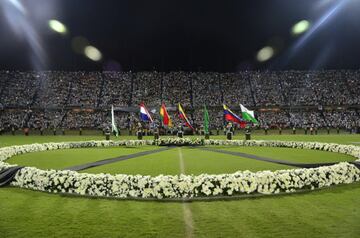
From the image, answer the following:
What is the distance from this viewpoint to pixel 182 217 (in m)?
7.96

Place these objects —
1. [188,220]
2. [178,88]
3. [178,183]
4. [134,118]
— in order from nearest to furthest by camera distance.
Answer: [188,220] < [178,183] < [134,118] < [178,88]

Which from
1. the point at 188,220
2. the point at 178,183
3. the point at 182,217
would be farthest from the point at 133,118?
the point at 188,220

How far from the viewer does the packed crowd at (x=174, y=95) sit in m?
61.8

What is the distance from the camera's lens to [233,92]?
67.7 metres

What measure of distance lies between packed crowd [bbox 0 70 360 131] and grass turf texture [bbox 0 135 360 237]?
50721 millimetres

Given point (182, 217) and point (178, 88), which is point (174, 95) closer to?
point (178, 88)

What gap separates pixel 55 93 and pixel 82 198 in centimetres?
6023

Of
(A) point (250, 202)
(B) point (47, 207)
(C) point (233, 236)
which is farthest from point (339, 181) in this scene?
(B) point (47, 207)

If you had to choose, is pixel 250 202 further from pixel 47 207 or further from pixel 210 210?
pixel 47 207

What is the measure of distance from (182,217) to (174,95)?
59.2 m

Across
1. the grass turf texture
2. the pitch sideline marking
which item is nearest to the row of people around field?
the grass turf texture

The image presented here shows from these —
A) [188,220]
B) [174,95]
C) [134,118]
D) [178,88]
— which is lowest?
[188,220]

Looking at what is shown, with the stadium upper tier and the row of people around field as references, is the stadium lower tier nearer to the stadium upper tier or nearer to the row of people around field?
the row of people around field

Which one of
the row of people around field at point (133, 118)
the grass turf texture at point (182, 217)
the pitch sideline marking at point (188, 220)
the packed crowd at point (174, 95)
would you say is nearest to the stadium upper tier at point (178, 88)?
the packed crowd at point (174, 95)
